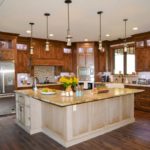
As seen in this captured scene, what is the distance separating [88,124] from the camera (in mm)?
3738

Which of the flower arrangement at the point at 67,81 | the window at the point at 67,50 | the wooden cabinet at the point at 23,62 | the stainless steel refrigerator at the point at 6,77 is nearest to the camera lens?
the flower arrangement at the point at 67,81

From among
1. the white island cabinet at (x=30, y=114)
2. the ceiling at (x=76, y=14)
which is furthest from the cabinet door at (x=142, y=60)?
the white island cabinet at (x=30, y=114)

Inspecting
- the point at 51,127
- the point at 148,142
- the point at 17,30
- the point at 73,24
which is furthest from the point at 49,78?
the point at 148,142

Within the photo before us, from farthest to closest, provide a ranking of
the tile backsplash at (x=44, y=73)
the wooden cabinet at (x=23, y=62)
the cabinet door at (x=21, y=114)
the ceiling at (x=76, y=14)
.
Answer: the tile backsplash at (x=44, y=73) < the wooden cabinet at (x=23, y=62) < the cabinet door at (x=21, y=114) < the ceiling at (x=76, y=14)

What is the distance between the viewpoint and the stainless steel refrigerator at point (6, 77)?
5750 mm

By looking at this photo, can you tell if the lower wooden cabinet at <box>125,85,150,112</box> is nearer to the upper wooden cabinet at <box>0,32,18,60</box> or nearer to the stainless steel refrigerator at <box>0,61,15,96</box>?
the stainless steel refrigerator at <box>0,61,15,96</box>

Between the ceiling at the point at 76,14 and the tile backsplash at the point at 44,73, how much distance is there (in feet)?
7.60

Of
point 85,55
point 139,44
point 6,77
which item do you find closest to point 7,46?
point 6,77

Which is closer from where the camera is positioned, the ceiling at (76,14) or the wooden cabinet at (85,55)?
the ceiling at (76,14)

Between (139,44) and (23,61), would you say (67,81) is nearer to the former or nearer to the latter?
(23,61)

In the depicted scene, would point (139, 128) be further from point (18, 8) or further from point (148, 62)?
point (18, 8)

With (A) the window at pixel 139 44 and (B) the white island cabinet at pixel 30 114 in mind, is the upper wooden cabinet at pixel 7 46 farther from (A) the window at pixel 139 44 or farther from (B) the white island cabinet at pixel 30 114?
(A) the window at pixel 139 44

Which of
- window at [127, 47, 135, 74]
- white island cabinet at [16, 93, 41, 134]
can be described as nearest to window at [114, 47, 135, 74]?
window at [127, 47, 135, 74]

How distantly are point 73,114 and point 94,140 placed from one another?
0.79 metres
